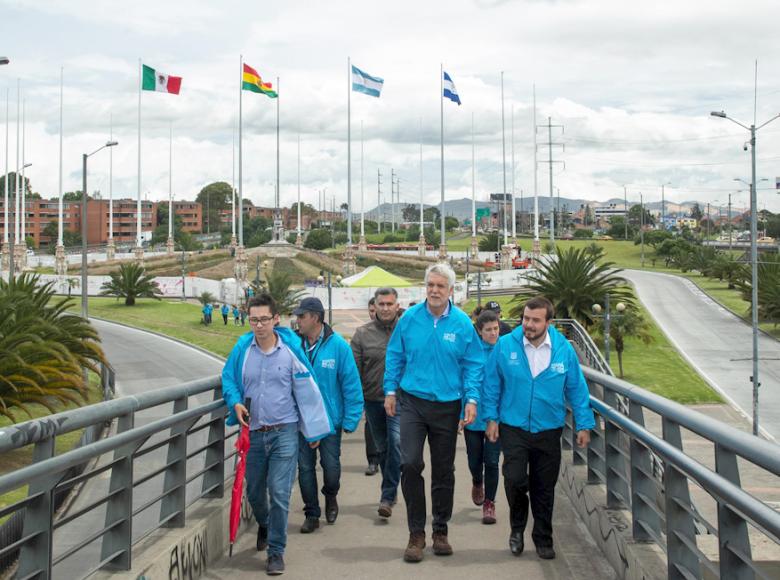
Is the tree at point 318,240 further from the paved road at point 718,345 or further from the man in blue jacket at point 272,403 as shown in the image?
the man in blue jacket at point 272,403

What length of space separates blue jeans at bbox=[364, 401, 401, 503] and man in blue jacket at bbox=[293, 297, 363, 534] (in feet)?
1.49

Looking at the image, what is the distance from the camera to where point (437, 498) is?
22.4 ft

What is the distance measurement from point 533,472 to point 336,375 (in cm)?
186

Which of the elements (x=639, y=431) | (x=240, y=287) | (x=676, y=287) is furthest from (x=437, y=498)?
(x=676, y=287)

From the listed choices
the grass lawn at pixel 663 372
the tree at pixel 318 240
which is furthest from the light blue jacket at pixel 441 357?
the tree at pixel 318 240

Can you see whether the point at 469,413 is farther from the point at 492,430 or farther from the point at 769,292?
the point at 769,292

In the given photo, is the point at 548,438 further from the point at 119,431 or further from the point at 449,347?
the point at 119,431

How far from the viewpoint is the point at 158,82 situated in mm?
63094

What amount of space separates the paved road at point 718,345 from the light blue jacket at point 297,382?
32266 millimetres

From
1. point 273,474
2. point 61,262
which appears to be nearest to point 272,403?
point 273,474

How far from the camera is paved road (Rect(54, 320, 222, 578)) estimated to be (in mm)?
16812

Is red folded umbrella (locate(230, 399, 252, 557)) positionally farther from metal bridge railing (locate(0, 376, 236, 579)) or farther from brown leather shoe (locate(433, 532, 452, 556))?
brown leather shoe (locate(433, 532, 452, 556))

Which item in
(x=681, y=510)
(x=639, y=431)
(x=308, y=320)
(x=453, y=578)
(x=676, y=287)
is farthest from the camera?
(x=676, y=287)

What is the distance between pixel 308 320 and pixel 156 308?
61.0 metres
